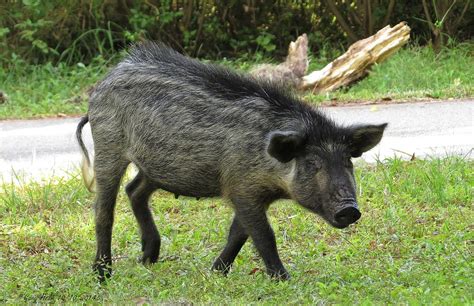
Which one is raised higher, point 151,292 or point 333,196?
point 333,196

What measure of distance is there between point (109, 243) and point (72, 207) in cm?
151

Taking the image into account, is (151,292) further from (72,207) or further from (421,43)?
(421,43)

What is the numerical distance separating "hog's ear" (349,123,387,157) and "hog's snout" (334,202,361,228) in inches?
19.0

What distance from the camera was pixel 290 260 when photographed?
6.47 meters

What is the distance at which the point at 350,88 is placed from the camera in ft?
41.4

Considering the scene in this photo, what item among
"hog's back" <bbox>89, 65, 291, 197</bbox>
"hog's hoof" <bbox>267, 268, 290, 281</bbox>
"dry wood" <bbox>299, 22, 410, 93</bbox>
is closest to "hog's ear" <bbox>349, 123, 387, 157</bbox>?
"hog's back" <bbox>89, 65, 291, 197</bbox>

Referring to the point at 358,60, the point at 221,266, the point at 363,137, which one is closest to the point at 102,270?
the point at 221,266

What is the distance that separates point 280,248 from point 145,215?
927 millimetres

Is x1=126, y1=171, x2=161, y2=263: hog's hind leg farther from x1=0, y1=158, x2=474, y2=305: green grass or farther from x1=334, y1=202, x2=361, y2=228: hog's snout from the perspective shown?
x1=334, y1=202, x2=361, y2=228: hog's snout

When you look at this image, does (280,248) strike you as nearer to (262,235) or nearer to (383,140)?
(262,235)

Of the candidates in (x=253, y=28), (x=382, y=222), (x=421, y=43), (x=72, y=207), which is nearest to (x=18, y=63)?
(x=253, y=28)

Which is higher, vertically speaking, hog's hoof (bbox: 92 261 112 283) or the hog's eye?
the hog's eye

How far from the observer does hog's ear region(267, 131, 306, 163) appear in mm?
5508

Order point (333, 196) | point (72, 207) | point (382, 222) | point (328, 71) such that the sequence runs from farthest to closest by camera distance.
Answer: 1. point (328, 71)
2. point (72, 207)
3. point (382, 222)
4. point (333, 196)
